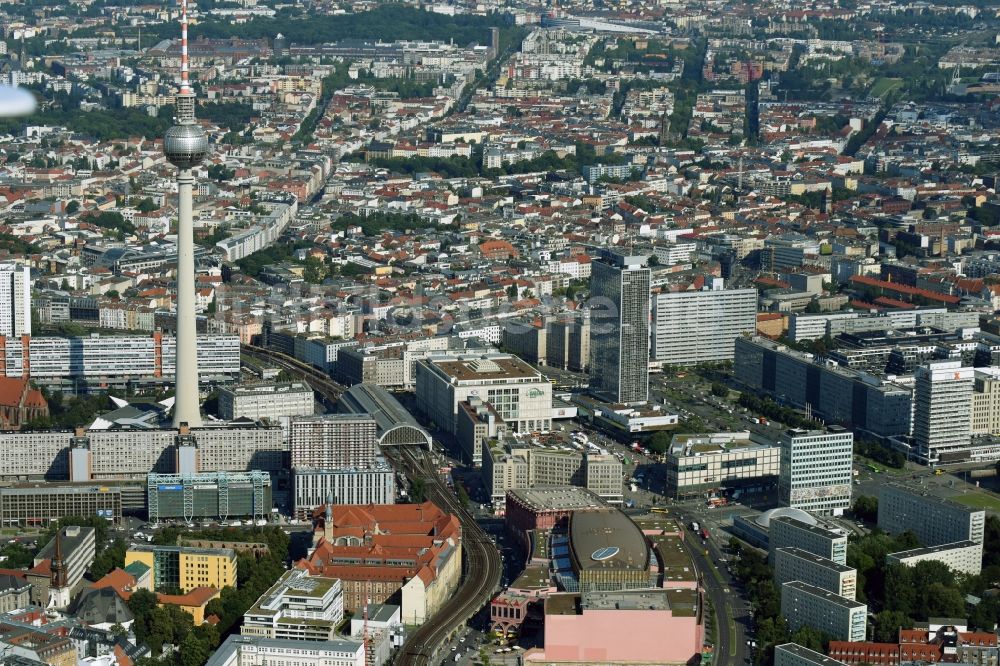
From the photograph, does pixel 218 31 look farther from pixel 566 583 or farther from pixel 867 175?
pixel 566 583

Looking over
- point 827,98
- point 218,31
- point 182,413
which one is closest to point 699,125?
point 827,98

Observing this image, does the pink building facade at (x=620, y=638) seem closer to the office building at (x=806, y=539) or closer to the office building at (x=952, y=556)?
the office building at (x=806, y=539)

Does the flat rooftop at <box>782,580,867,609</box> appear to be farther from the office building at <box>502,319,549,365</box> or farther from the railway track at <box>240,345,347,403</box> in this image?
the office building at <box>502,319,549,365</box>

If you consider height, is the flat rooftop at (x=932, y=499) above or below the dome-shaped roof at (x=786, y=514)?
above

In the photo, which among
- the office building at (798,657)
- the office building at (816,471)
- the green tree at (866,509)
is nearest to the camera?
the office building at (798,657)

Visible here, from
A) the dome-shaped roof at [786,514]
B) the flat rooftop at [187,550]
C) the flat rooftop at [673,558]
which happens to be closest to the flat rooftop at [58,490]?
the flat rooftop at [187,550]
